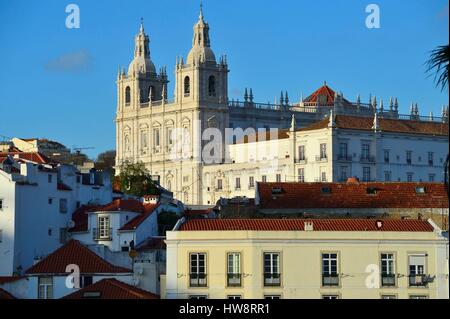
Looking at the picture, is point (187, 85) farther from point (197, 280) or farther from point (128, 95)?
point (197, 280)

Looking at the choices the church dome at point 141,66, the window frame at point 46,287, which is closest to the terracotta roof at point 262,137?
the church dome at point 141,66

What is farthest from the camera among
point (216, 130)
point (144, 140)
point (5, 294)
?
point (144, 140)

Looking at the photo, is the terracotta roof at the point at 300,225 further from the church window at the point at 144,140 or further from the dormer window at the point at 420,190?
the church window at the point at 144,140

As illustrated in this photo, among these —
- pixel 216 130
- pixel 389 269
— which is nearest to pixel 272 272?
pixel 389 269

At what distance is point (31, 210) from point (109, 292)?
19122 millimetres

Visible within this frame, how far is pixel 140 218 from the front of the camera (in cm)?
6881

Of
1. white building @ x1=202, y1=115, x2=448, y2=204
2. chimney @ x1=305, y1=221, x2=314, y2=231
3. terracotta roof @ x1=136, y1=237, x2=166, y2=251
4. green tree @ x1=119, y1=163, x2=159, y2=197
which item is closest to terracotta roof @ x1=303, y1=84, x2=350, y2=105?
white building @ x1=202, y1=115, x2=448, y2=204

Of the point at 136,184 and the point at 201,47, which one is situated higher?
the point at 201,47
